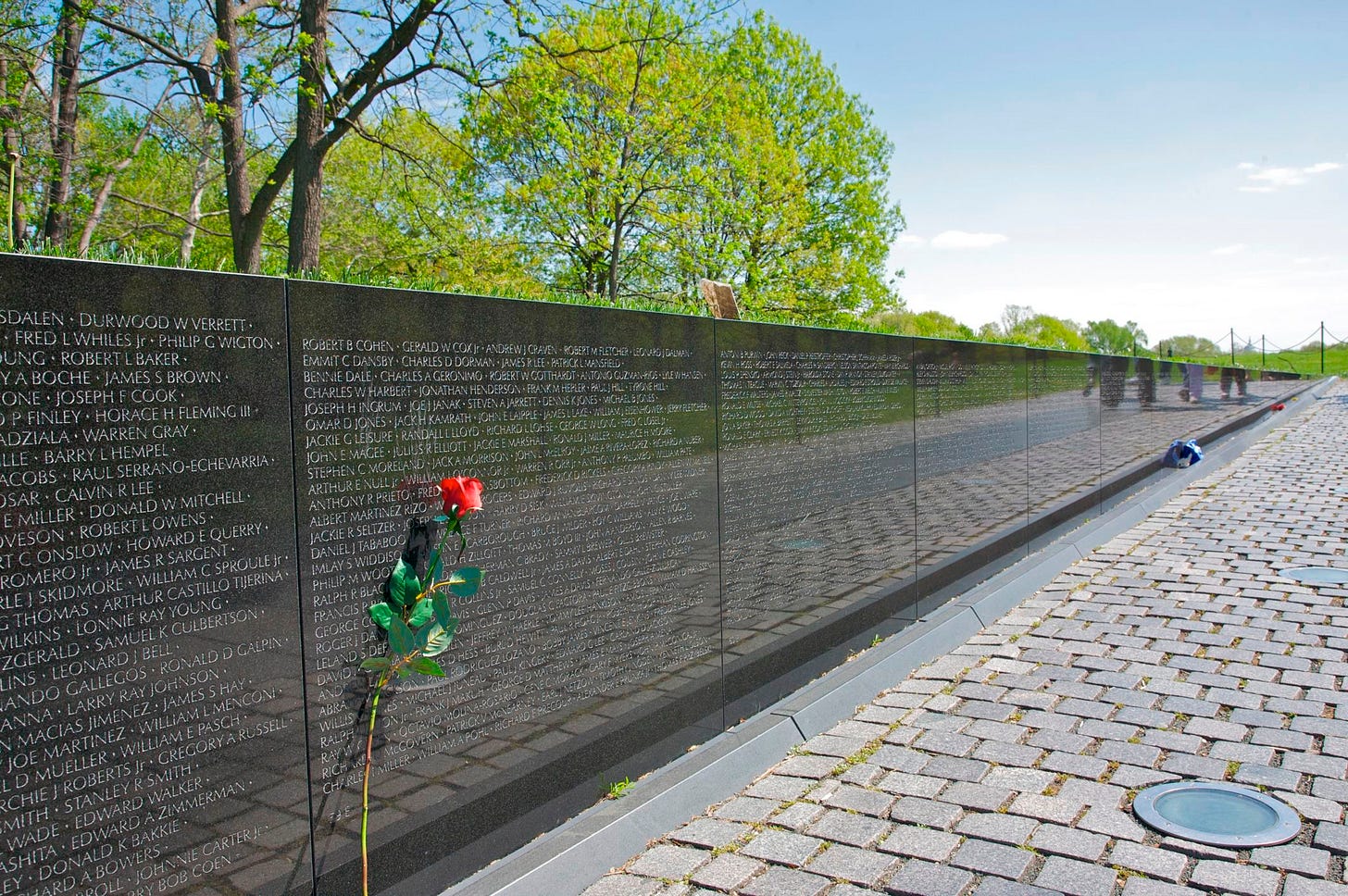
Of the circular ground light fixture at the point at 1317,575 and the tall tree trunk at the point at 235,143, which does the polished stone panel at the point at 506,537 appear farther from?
the tall tree trunk at the point at 235,143

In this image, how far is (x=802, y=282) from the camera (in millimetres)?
29844

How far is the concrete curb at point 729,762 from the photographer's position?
355 cm

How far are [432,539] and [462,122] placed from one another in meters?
13.8

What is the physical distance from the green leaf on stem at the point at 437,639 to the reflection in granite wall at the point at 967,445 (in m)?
5.00

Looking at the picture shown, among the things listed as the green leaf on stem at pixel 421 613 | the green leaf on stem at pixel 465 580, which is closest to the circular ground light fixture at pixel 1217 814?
the green leaf on stem at pixel 465 580

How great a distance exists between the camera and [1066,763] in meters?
4.64

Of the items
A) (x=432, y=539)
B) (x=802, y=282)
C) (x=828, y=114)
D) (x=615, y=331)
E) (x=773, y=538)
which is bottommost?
(x=773, y=538)

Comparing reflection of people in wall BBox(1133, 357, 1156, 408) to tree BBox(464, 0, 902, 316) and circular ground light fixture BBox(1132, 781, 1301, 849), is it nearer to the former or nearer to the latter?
tree BBox(464, 0, 902, 316)

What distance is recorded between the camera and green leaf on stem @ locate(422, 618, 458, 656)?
10.2 ft

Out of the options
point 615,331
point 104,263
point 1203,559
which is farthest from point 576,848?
point 1203,559

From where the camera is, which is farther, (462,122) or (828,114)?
(828,114)

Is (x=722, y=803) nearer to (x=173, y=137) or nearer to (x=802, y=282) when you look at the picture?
(x=173, y=137)

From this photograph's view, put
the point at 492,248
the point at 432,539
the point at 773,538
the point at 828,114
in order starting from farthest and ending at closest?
the point at 828,114, the point at 492,248, the point at 773,538, the point at 432,539

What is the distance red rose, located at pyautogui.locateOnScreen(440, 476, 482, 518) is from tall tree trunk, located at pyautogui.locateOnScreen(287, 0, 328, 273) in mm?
11586
